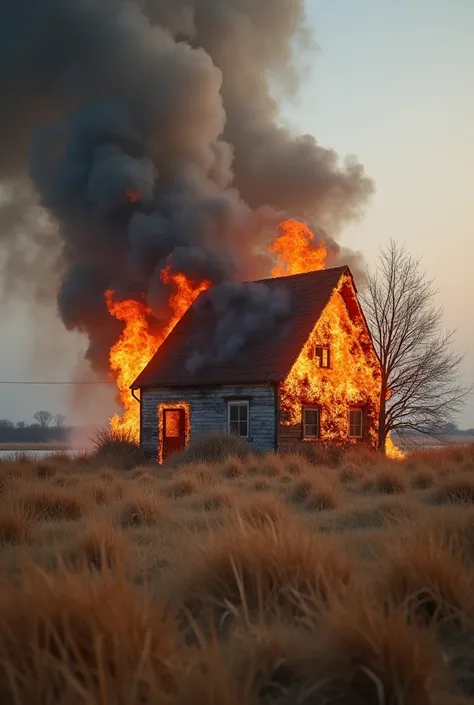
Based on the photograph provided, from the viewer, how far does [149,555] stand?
647cm

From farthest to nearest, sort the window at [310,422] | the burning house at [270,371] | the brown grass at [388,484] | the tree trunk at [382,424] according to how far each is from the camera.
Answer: the tree trunk at [382,424]
the window at [310,422]
the burning house at [270,371]
the brown grass at [388,484]

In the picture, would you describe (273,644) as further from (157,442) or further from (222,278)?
(222,278)

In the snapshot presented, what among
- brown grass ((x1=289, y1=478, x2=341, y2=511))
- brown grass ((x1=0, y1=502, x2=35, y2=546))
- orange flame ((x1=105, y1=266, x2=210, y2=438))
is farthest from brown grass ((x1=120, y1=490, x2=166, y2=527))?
orange flame ((x1=105, y1=266, x2=210, y2=438))

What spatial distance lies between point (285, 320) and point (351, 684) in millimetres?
21707

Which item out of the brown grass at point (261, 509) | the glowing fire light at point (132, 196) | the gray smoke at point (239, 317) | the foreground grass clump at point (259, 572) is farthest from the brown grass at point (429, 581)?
the glowing fire light at point (132, 196)

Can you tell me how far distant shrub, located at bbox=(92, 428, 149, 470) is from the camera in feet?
74.8

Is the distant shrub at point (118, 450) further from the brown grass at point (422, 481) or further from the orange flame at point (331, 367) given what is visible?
the brown grass at point (422, 481)

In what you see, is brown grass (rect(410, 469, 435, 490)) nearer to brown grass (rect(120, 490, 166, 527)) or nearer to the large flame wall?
Answer: brown grass (rect(120, 490, 166, 527))

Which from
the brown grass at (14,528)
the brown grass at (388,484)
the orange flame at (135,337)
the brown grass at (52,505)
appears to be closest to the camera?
the brown grass at (14,528)

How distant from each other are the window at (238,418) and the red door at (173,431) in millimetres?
2354

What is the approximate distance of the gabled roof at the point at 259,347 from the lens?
23.0 m

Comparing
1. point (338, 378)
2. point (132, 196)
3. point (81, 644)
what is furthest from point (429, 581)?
point (132, 196)

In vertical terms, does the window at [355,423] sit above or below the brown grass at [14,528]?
above

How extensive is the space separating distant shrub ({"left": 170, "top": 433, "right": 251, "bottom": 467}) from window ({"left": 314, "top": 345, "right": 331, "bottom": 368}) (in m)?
4.43
